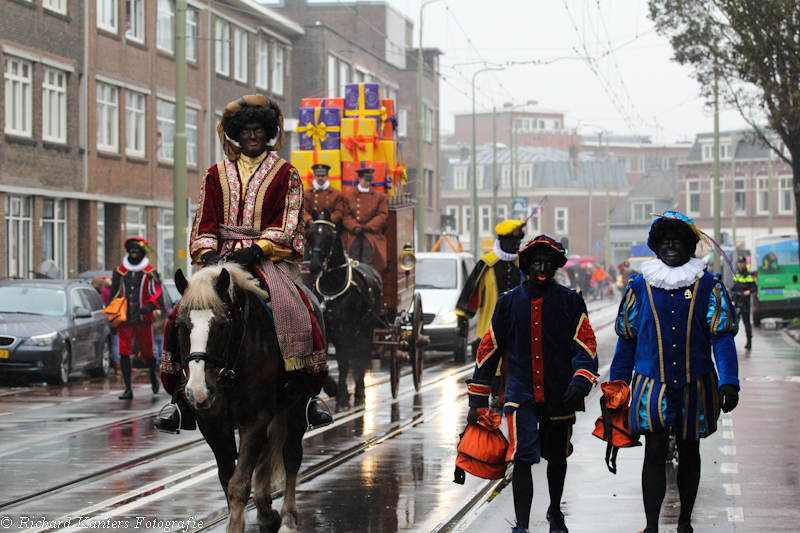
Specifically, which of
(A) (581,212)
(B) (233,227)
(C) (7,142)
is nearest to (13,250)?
(C) (7,142)

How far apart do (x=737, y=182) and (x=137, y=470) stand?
77147 millimetres

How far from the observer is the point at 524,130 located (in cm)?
12069

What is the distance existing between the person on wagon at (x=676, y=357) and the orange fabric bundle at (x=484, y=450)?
73cm

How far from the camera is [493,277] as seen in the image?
11.6 meters

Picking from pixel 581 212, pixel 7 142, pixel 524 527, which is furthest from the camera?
pixel 581 212

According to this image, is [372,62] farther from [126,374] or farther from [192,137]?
[126,374]

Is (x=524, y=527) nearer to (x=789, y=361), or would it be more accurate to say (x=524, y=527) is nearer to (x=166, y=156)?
(x=789, y=361)

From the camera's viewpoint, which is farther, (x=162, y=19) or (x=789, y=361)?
(x=162, y=19)

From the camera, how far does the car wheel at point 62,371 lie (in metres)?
16.4

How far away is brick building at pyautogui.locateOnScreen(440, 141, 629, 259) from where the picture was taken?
98.4m

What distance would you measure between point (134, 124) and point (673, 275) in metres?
29.2

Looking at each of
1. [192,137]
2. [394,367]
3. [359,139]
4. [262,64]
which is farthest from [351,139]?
[262,64]

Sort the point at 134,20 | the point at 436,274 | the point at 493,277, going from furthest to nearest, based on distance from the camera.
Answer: the point at 134,20 < the point at 436,274 < the point at 493,277

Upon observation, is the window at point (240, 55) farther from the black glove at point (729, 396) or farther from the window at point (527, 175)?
the window at point (527, 175)
